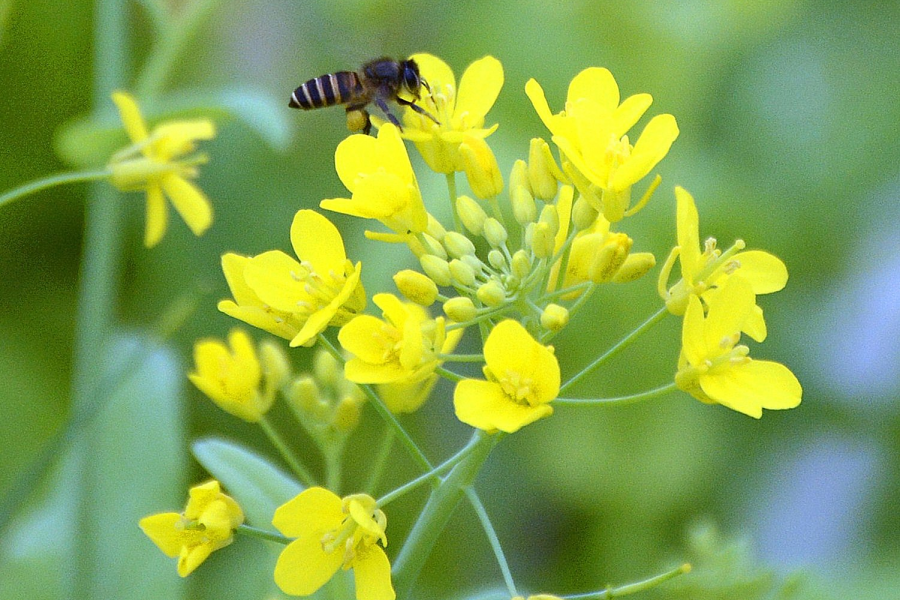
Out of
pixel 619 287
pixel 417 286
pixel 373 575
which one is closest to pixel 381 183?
Result: pixel 417 286

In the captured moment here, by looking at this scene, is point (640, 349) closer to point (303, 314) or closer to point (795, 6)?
point (795, 6)

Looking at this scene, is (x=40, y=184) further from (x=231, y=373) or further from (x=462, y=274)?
(x=462, y=274)

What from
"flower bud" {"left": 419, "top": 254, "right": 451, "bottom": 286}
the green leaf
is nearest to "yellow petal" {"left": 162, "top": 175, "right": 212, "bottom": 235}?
the green leaf

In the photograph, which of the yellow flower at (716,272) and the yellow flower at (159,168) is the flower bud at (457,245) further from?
the yellow flower at (159,168)

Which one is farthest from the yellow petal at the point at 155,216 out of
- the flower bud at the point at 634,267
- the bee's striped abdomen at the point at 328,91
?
the flower bud at the point at 634,267

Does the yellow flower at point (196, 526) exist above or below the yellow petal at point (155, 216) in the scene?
below

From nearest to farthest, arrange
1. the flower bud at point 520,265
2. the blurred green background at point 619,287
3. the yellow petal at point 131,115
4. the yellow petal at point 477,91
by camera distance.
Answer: the flower bud at point 520,265
the yellow petal at point 477,91
the yellow petal at point 131,115
the blurred green background at point 619,287

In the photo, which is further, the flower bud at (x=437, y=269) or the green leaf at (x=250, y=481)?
the green leaf at (x=250, y=481)
